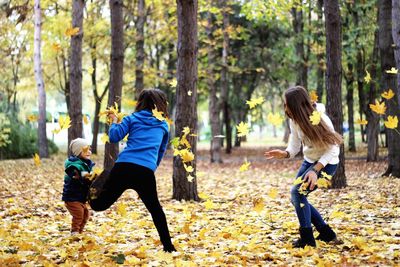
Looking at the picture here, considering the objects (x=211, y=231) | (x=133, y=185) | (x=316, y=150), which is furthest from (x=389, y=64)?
(x=133, y=185)

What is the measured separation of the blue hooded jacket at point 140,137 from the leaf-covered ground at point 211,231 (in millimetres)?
961

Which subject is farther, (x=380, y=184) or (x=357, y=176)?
(x=357, y=176)

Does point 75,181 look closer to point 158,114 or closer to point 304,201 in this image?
point 158,114

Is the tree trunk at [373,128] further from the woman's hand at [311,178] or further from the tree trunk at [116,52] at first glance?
the woman's hand at [311,178]

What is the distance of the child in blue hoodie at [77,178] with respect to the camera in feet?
20.3

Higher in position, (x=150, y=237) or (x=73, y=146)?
(x=73, y=146)

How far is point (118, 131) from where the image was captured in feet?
16.6

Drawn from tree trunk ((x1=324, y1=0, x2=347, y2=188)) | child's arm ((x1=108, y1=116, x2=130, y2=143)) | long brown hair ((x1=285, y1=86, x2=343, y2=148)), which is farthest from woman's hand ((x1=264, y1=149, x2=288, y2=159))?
tree trunk ((x1=324, y1=0, x2=347, y2=188))

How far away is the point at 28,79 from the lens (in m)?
34.0

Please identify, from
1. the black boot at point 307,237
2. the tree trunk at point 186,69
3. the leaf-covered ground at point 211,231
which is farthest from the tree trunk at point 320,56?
the black boot at point 307,237

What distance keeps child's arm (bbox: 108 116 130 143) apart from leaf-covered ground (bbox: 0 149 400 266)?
3.80 ft

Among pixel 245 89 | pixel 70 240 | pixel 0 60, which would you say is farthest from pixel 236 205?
pixel 245 89

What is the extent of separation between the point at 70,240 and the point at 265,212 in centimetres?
326

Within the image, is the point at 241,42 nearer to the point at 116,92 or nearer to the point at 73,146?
the point at 116,92
